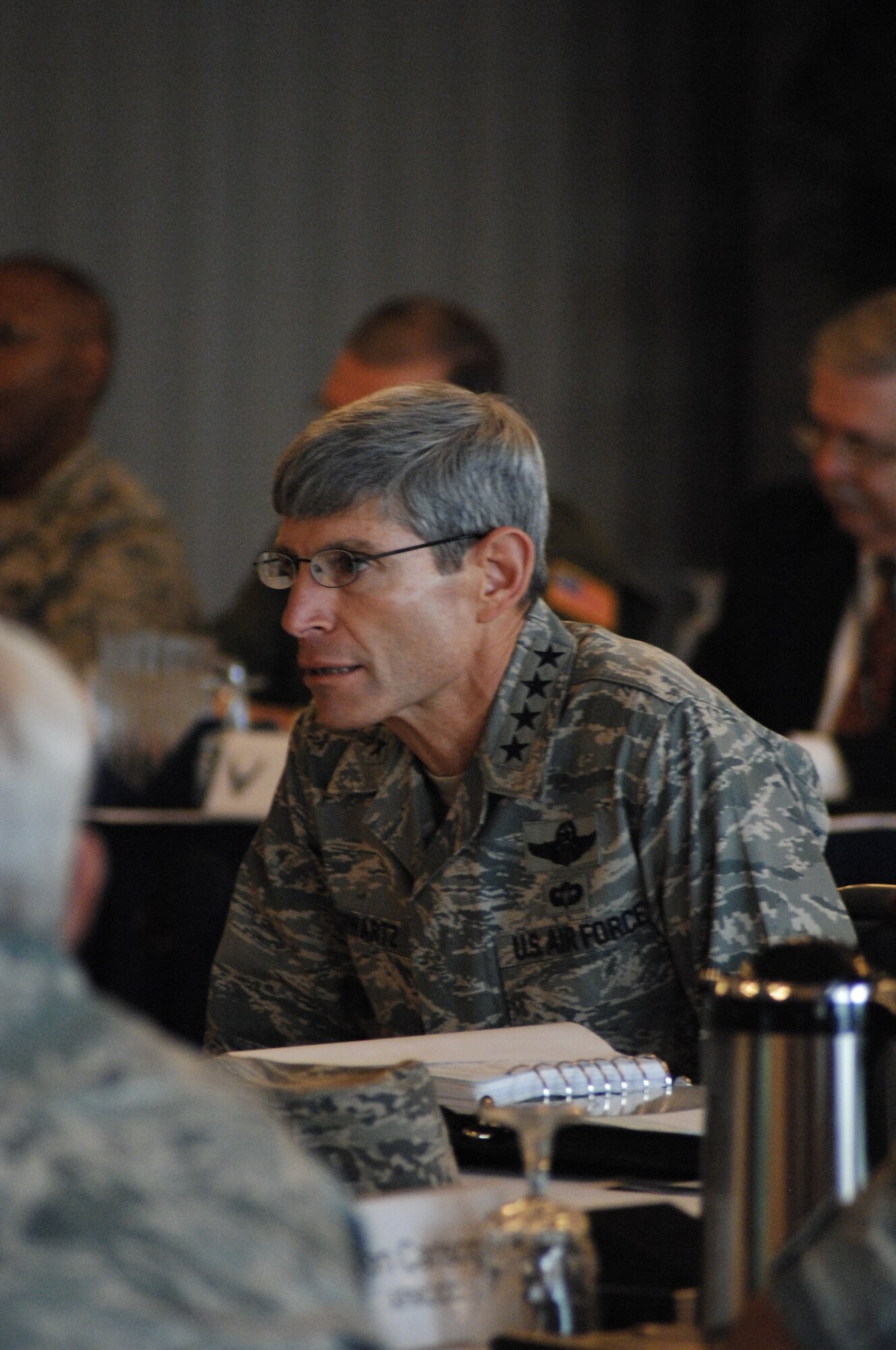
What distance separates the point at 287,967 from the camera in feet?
7.03

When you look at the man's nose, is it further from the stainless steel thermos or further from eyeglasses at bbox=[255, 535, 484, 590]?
the stainless steel thermos

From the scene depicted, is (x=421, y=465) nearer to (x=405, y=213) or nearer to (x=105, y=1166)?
(x=105, y=1166)

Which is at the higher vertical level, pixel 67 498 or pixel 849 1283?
pixel 67 498

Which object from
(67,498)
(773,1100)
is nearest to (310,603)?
(773,1100)

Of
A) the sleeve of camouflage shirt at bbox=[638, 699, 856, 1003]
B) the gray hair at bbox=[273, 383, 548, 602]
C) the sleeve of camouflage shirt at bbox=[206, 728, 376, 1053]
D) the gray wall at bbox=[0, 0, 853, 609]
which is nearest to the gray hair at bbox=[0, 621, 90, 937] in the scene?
the sleeve of camouflage shirt at bbox=[638, 699, 856, 1003]

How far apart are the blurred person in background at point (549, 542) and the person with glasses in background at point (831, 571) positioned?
0.84 feet

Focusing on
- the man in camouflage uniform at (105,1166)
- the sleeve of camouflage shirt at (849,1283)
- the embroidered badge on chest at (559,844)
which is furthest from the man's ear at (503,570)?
the man in camouflage uniform at (105,1166)

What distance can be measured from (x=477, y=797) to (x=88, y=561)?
2087mm

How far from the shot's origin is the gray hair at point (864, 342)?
382cm

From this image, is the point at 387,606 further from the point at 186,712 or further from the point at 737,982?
the point at 186,712

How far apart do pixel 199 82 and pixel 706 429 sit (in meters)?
2.08

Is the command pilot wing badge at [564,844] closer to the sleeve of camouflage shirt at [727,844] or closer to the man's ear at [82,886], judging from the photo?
the sleeve of camouflage shirt at [727,844]

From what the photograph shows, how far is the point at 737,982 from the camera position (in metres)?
1.08

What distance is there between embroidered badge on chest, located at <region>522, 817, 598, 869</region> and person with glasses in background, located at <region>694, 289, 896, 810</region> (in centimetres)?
183
